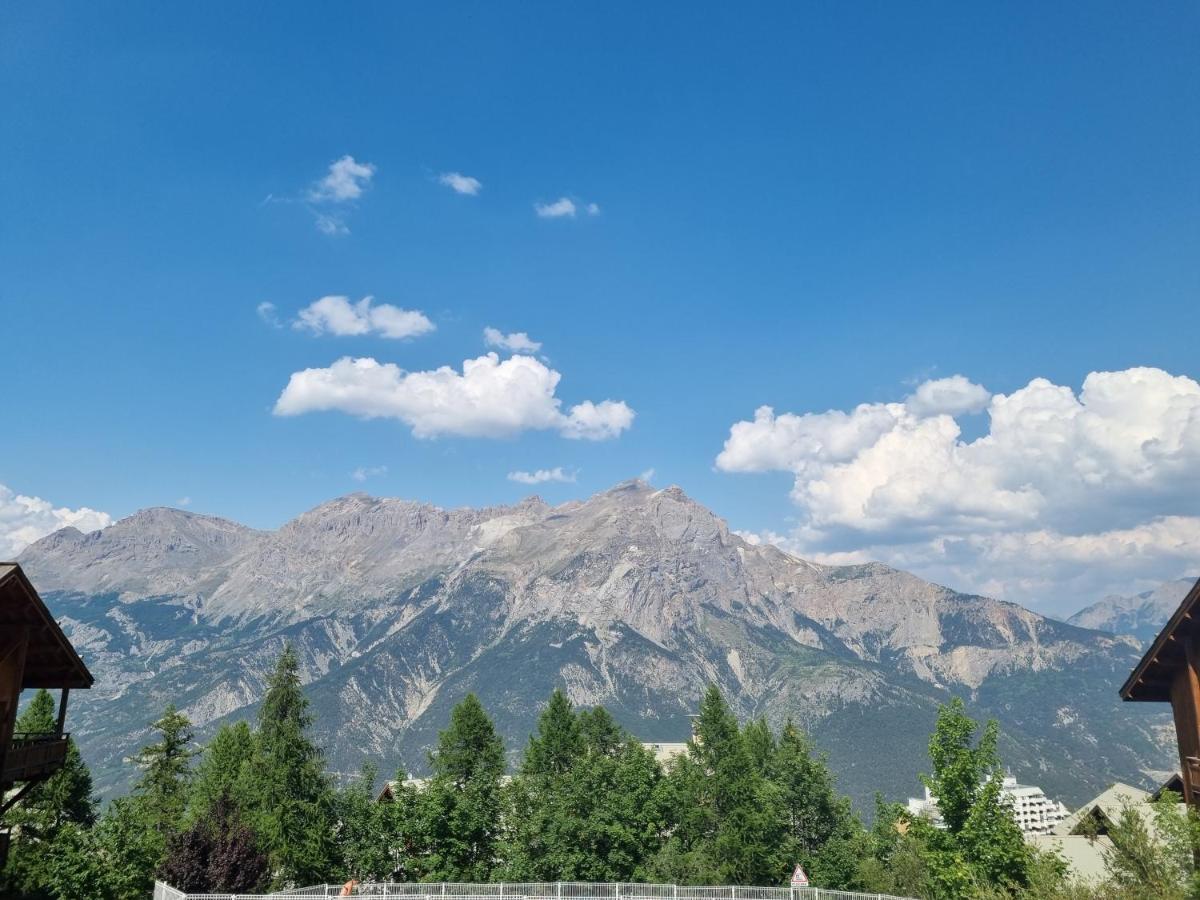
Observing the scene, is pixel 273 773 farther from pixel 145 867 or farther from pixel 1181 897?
pixel 1181 897

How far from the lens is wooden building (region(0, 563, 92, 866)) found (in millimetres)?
26734

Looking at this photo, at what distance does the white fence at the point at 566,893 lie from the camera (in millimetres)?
30156

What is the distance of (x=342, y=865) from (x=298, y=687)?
12118mm

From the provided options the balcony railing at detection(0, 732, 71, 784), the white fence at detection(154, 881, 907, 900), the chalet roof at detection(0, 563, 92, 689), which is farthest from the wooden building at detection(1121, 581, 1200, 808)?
the balcony railing at detection(0, 732, 71, 784)

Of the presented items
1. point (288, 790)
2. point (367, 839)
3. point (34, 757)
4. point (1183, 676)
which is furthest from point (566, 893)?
point (288, 790)

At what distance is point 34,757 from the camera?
96.3ft

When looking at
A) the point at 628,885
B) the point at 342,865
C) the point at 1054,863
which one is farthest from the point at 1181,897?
the point at 342,865

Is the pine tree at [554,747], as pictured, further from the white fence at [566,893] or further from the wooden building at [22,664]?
the wooden building at [22,664]

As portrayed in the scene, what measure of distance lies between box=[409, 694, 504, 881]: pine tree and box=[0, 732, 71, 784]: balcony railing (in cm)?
1940

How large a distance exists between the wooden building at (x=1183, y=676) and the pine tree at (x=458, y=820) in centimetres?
3337

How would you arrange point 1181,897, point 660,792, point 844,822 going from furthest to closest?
point 844,822, point 660,792, point 1181,897

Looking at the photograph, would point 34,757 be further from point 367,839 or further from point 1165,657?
point 1165,657

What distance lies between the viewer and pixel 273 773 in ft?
156

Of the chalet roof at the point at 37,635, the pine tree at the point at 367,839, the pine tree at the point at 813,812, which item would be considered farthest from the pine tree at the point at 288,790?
the pine tree at the point at 813,812
